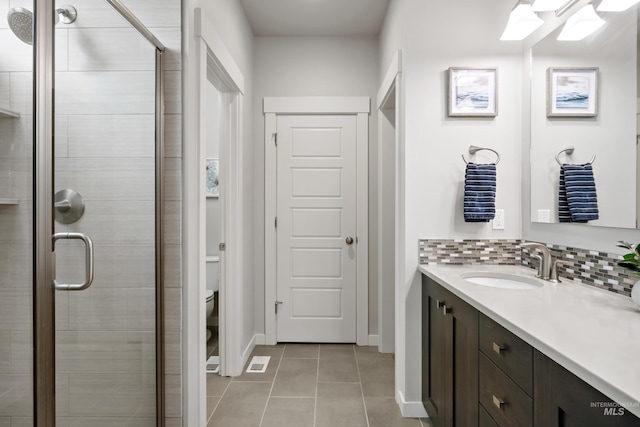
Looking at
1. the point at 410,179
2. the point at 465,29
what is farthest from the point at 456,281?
the point at 465,29

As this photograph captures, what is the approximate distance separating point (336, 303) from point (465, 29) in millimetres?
2349

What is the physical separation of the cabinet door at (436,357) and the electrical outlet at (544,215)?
68 cm

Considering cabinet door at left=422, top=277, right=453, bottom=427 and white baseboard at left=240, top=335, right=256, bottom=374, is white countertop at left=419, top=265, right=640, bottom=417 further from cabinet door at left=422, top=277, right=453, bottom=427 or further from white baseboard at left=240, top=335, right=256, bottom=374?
white baseboard at left=240, top=335, right=256, bottom=374

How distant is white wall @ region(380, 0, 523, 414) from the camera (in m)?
2.23

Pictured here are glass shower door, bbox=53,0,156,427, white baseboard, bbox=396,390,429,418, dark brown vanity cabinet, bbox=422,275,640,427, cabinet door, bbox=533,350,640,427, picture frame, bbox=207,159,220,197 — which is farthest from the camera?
picture frame, bbox=207,159,220,197

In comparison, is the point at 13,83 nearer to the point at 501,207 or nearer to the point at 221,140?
the point at 221,140

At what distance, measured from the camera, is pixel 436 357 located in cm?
199

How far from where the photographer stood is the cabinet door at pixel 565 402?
30.0 inches

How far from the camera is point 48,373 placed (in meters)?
1.15

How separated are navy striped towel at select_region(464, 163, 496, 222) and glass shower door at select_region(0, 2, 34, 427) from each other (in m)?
1.94

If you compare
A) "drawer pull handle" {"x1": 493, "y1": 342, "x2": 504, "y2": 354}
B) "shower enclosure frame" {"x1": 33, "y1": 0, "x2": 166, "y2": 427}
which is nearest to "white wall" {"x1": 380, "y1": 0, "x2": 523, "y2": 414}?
"drawer pull handle" {"x1": 493, "y1": 342, "x2": 504, "y2": 354}

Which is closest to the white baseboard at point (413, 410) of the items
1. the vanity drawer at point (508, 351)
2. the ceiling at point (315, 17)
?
the vanity drawer at point (508, 351)

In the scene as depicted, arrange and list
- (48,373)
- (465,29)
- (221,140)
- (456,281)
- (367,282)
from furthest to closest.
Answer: (367,282) → (221,140) → (465,29) → (456,281) → (48,373)

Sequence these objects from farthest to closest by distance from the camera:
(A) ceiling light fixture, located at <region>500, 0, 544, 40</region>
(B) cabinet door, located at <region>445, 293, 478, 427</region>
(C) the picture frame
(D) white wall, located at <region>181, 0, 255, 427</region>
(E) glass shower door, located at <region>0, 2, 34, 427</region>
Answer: (C) the picture frame < (A) ceiling light fixture, located at <region>500, 0, 544, 40</region> < (D) white wall, located at <region>181, 0, 255, 427</region> < (B) cabinet door, located at <region>445, 293, 478, 427</region> < (E) glass shower door, located at <region>0, 2, 34, 427</region>
